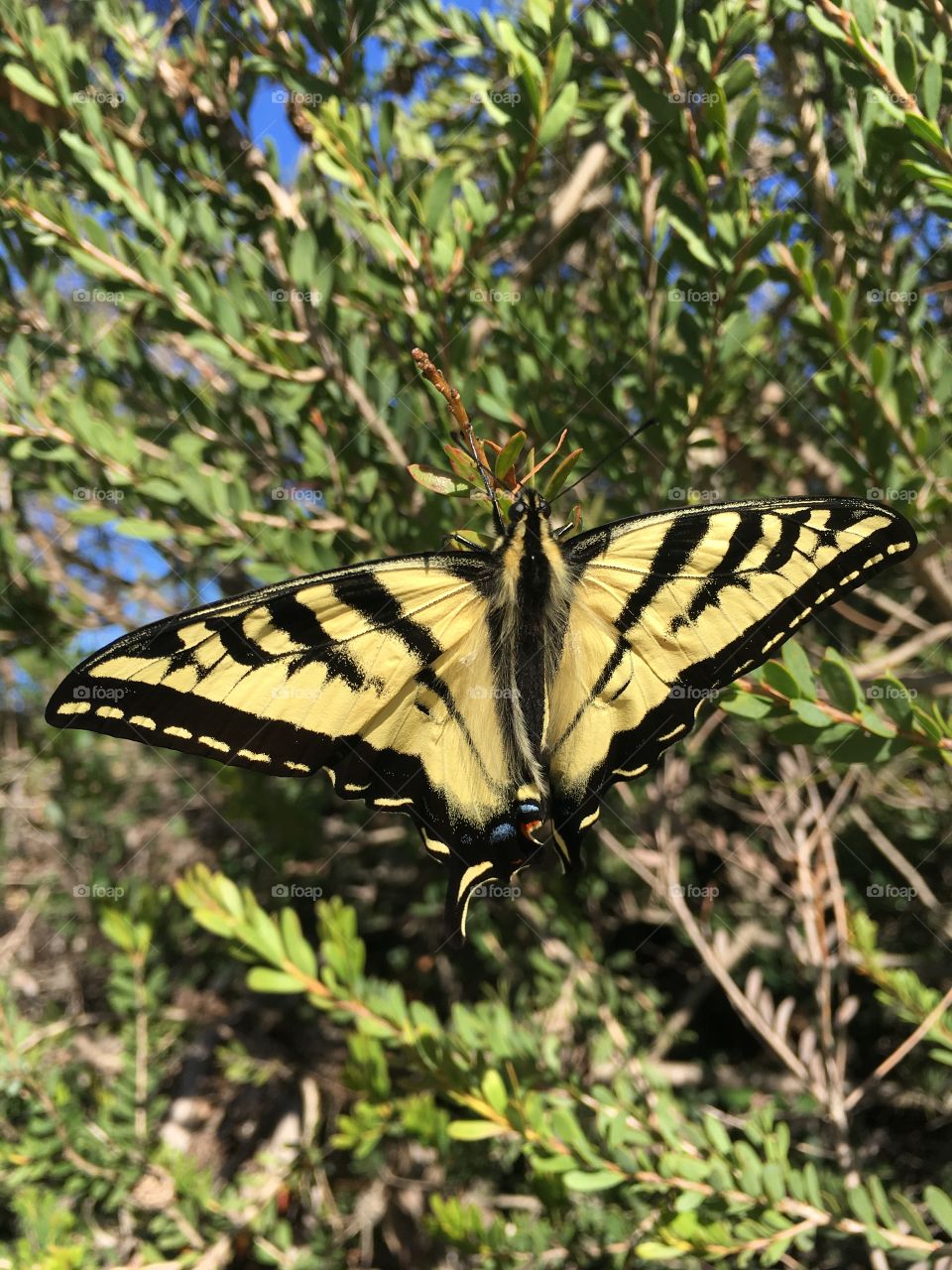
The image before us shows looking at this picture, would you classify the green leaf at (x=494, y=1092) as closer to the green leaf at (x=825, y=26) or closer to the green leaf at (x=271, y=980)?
the green leaf at (x=271, y=980)

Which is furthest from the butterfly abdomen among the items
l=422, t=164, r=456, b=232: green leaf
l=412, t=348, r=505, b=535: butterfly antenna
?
l=422, t=164, r=456, b=232: green leaf

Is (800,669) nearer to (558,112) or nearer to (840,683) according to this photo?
(840,683)

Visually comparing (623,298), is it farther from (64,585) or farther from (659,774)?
(64,585)

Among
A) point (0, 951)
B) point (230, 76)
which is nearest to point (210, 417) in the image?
point (230, 76)

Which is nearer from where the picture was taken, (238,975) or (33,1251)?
(33,1251)

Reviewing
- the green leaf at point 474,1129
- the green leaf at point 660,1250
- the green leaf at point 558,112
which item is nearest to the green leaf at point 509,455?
the green leaf at point 558,112
